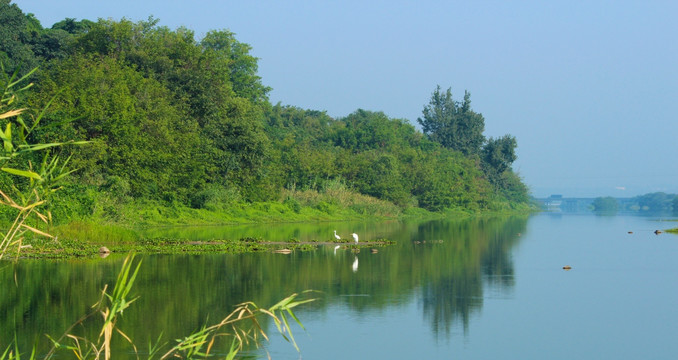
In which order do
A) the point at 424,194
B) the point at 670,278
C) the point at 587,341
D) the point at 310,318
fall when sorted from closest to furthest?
the point at 587,341 → the point at 310,318 → the point at 670,278 → the point at 424,194

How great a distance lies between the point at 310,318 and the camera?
13281mm

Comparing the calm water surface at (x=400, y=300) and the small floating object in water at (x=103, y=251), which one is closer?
the calm water surface at (x=400, y=300)

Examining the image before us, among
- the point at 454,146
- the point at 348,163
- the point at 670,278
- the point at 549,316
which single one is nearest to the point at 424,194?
the point at 348,163

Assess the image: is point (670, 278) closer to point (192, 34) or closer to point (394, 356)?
point (394, 356)

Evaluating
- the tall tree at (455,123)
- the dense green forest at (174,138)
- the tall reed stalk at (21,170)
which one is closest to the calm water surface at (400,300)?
the tall reed stalk at (21,170)

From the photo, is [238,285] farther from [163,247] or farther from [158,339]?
[158,339]

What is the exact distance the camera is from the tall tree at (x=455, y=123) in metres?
86.4

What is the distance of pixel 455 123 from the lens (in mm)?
86750

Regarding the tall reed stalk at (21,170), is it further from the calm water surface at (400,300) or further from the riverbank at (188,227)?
the riverbank at (188,227)

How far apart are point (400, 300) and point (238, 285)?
3.58 m

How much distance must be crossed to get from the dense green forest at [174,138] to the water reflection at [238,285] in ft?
14.8

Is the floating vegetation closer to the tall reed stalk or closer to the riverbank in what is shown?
the riverbank

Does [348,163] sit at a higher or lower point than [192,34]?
lower

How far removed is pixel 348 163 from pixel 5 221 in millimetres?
37049
